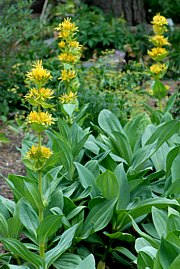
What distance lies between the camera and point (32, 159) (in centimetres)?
325

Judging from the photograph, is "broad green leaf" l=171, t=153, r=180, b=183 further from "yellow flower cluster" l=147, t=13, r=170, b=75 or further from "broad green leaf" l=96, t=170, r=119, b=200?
"yellow flower cluster" l=147, t=13, r=170, b=75

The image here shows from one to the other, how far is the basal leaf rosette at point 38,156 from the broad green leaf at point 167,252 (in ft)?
2.63

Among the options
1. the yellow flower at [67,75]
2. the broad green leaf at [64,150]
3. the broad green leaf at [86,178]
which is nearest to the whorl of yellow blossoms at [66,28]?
the yellow flower at [67,75]

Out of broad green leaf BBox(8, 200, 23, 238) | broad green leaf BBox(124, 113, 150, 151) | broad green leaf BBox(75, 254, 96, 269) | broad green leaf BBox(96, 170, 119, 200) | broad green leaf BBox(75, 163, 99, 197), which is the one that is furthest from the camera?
broad green leaf BBox(124, 113, 150, 151)

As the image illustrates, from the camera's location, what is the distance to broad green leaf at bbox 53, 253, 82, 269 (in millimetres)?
3514

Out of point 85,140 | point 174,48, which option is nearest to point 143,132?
point 85,140

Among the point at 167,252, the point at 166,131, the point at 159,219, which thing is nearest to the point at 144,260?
the point at 167,252

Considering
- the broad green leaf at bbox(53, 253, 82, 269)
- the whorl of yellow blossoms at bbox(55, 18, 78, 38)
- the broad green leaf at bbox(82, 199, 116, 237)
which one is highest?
the whorl of yellow blossoms at bbox(55, 18, 78, 38)

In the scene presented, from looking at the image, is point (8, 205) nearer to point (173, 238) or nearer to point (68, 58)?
point (68, 58)

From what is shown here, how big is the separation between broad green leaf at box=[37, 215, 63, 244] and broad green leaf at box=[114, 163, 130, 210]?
0.63 m

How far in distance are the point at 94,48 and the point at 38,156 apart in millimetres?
6935

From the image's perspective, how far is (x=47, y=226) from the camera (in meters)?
3.35

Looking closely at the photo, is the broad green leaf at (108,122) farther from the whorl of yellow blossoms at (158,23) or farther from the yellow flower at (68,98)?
the whorl of yellow blossoms at (158,23)

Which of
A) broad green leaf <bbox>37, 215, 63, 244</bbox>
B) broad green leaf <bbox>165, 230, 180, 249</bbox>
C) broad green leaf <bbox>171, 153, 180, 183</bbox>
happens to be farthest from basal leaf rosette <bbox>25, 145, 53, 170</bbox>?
broad green leaf <bbox>171, 153, 180, 183</bbox>
